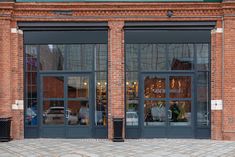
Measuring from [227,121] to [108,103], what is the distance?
15.0ft

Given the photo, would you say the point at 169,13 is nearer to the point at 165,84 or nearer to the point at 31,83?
the point at 165,84

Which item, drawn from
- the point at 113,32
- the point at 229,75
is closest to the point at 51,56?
the point at 113,32

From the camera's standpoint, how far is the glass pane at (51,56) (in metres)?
9.77

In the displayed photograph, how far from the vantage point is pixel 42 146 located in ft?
27.0

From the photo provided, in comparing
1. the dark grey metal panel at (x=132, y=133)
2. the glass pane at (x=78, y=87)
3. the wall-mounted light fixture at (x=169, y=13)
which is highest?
the wall-mounted light fixture at (x=169, y=13)

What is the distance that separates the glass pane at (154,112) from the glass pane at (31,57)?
4694mm

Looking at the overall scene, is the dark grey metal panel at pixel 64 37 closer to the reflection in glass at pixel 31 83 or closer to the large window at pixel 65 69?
the large window at pixel 65 69

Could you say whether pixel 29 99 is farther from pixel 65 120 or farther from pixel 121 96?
pixel 121 96

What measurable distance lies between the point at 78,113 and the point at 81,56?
7.47 ft

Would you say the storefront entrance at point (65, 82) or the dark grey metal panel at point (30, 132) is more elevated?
the storefront entrance at point (65, 82)

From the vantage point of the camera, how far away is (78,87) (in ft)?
32.0

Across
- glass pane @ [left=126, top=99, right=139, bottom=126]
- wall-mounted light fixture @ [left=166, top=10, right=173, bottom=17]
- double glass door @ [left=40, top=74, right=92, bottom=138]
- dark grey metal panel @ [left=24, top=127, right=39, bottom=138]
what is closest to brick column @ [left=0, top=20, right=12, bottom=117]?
dark grey metal panel @ [left=24, top=127, right=39, bottom=138]

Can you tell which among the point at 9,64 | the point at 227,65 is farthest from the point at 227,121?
the point at 9,64

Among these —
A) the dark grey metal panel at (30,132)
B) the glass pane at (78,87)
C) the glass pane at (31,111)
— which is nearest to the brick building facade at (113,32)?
the dark grey metal panel at (30,132)
